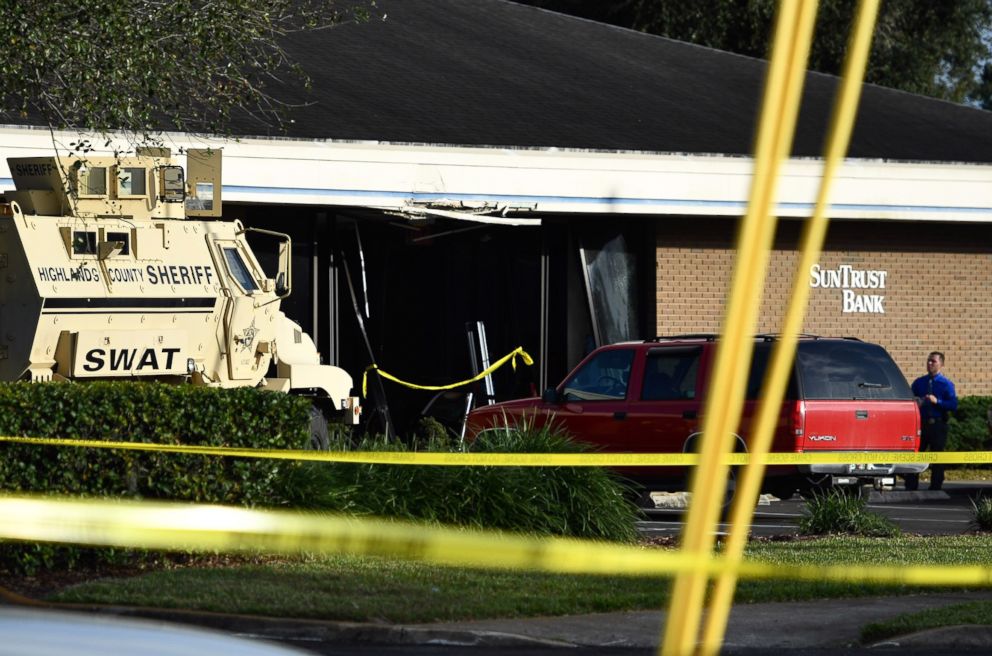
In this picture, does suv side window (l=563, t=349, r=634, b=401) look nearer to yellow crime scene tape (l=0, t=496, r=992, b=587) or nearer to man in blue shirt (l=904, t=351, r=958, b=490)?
yellow crime scene tape (l=0, t=496, r=992, b=587)

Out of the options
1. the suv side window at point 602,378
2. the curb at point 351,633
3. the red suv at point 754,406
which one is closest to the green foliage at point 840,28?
the suv side window at point 602,378

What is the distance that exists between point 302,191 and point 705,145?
6.20 metres

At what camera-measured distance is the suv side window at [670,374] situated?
611 inches

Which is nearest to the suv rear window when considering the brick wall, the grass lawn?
the grass lawn

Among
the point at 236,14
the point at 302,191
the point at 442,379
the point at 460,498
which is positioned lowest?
the point at 442,379

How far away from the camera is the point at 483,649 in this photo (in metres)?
8.85

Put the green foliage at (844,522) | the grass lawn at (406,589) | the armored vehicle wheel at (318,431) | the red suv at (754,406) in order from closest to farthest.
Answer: the grass lawn at (406,589), the green foliage at (844,522), the red suv at (754,406), the armored vehicle wheel at (318,431)

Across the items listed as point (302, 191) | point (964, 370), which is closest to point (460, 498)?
point (302, 191)

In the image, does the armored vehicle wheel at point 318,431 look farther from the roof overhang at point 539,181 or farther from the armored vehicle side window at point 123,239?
the roof overhang at point 539,181

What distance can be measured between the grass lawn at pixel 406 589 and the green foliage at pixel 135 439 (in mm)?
695

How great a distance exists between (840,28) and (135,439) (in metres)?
31.1

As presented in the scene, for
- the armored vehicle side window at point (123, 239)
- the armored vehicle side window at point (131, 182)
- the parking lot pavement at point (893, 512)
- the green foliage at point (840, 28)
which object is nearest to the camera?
the armored vehicle side window at point (123, 239)

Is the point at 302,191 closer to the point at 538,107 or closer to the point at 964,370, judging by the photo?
the point at 538,107

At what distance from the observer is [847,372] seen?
50.2 feet
